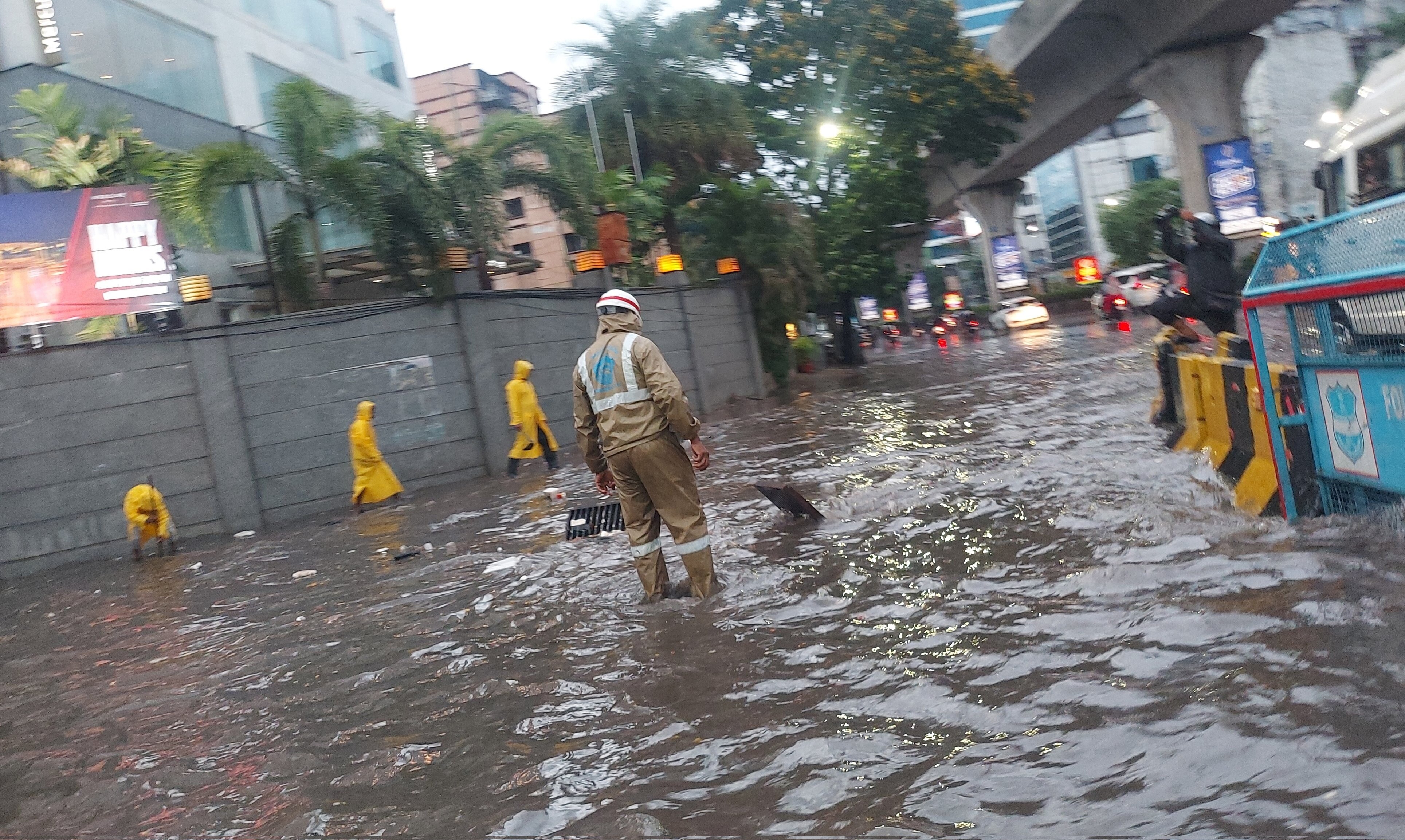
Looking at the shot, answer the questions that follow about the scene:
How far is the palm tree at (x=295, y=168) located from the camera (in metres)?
14.5

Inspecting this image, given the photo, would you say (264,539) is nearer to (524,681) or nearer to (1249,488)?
(524,681)

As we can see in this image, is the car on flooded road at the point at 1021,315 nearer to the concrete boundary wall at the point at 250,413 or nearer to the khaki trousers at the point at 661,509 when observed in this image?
the concrete boundary wall at the point at 250,413

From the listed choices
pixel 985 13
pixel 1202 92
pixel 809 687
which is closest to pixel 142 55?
pixel 809 687

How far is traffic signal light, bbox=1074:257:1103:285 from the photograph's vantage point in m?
47.6

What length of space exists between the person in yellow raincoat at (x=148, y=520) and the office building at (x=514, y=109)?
882cm

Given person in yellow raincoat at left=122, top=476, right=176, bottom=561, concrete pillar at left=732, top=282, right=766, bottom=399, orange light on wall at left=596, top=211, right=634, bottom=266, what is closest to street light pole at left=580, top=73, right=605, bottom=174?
orange light on wall at left=596, top=211, right=634, bottom=266

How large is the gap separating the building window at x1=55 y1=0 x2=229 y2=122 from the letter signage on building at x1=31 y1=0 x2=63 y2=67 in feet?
1.06

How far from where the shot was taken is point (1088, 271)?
47719 mm

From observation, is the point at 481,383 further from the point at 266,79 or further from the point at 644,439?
the point at 644,439

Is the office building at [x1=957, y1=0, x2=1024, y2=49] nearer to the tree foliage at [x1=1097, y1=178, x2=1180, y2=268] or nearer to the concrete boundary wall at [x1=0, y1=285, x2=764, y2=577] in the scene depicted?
the tree foliage at [x1=1097, y1=178, x2=1180, y2=268]

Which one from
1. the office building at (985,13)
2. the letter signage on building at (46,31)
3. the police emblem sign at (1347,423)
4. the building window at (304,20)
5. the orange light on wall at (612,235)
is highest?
the office building at (985,13)

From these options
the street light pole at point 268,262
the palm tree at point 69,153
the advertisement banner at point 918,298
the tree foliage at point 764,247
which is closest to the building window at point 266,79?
the street light pole at point 268,262

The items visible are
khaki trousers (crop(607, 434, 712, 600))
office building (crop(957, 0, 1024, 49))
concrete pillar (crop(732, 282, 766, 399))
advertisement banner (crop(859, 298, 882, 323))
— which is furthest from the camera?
office building (crop(957, 0, 1024, 49))

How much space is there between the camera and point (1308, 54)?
181 feet
